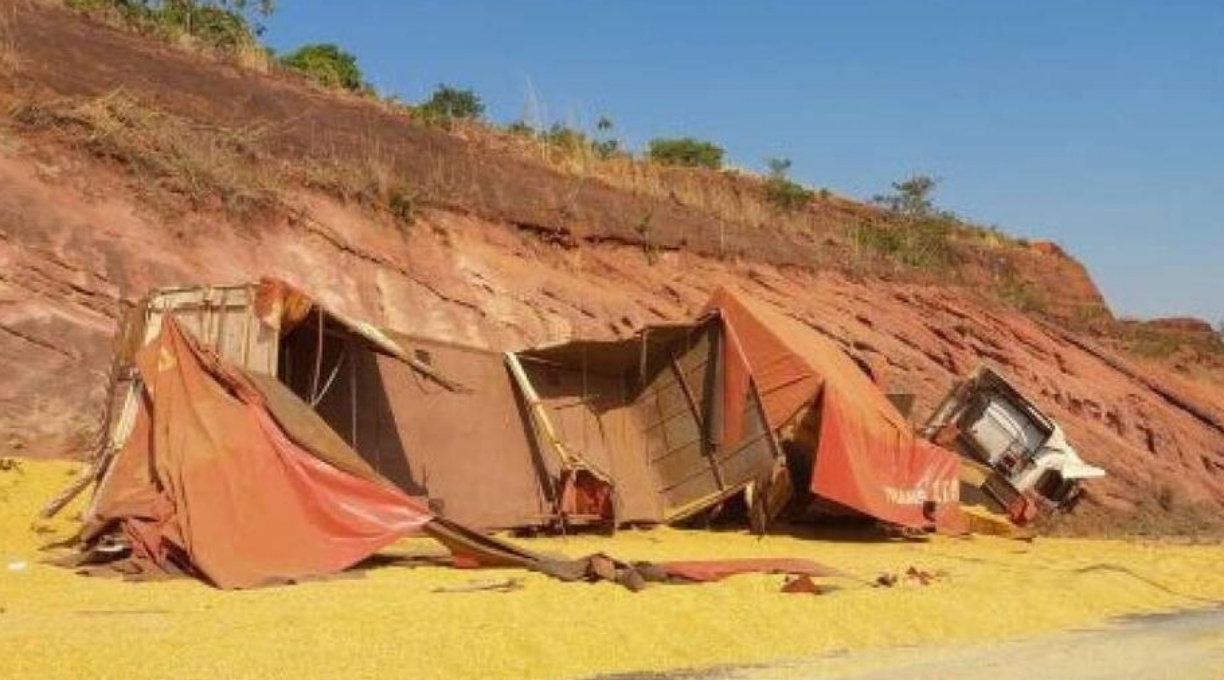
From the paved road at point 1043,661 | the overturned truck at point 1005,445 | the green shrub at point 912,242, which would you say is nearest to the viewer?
the paved road at point 1043,661

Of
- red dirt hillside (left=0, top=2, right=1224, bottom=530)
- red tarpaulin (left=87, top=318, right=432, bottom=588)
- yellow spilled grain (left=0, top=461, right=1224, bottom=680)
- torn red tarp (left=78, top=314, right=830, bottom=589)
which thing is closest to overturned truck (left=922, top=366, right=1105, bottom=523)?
red dirt hillside (left=0, top=2, right=1224, bottom=530)

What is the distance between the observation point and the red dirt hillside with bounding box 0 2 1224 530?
→ 14000 millimetres

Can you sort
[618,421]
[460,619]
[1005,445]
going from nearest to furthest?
[460,619] → [618,421] → [1005,445]

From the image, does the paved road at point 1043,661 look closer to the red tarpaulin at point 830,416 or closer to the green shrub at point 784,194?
the red tarpaulin at point 830,416

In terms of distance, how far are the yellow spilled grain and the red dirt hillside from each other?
2.86m

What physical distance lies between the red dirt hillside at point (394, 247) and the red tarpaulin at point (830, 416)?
13.5ft

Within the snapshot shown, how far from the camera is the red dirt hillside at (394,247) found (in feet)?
45.9

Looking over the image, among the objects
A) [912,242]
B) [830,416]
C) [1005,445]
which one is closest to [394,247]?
[830,416]

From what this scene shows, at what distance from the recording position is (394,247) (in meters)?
18.0

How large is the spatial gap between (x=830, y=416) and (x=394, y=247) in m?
6.57

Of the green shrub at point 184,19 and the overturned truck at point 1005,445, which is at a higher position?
the green shrub at point 184,19

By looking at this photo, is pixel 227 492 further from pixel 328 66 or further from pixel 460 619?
pixel 328 66

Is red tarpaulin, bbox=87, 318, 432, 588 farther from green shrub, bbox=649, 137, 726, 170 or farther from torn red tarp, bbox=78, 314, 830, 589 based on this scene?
green shrub, bbox=649, 137, 726, 170

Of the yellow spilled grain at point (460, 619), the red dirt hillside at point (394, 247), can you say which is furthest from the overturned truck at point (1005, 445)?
the yellow spilled grain at point (460, 619)
